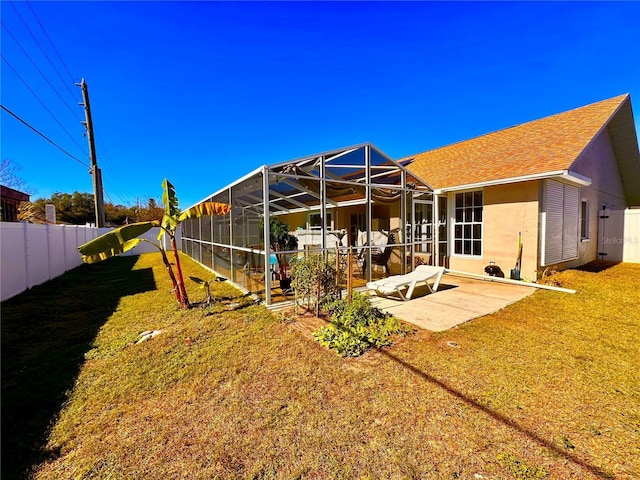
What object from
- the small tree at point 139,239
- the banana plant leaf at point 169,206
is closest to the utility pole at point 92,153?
the small tree at point 139,239

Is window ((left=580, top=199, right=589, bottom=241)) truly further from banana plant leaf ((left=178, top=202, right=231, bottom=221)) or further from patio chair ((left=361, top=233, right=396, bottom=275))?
banana plant leaf ((left=178, top=202, right=231, bottom=221))

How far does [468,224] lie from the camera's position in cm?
1020

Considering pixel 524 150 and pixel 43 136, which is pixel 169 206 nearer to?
Answer: pixel 43 136

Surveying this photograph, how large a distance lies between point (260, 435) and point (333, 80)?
1716 centimetres

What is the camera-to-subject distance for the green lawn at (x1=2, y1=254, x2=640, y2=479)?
230 cm

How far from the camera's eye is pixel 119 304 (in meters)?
7.55

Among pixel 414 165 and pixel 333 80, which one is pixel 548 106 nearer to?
pixel 414 165

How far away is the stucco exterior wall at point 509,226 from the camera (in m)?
8.52

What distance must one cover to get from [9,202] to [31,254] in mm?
9217

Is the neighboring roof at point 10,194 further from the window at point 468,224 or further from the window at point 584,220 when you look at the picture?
the window at point 584,220

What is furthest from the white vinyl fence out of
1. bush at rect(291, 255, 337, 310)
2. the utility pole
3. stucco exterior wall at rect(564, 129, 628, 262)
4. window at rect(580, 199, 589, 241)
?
window at rect(580, 199, 589, 241)

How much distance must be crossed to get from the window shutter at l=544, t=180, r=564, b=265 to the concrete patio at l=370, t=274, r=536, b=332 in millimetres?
1911

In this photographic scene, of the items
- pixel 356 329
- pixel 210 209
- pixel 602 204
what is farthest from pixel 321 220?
pixel 602 204

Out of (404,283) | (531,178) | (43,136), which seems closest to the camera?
(404,283)
